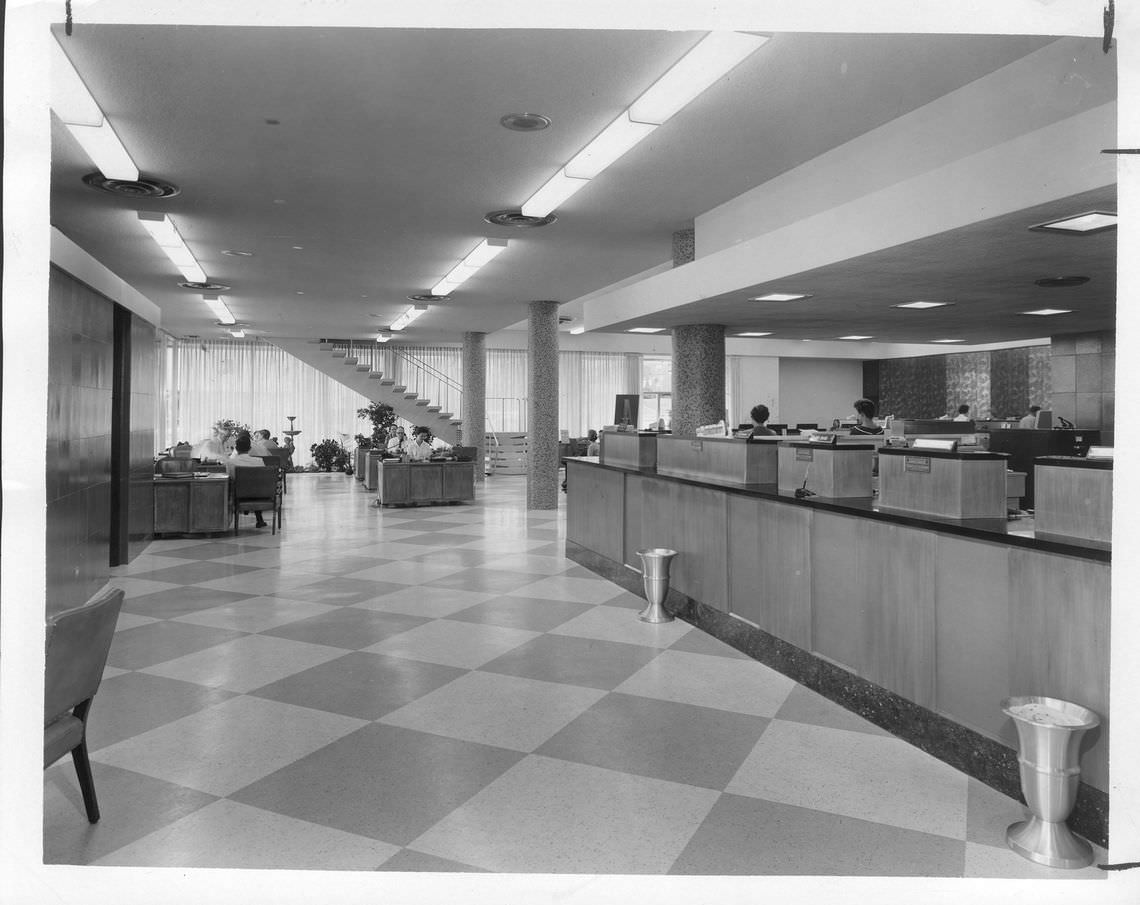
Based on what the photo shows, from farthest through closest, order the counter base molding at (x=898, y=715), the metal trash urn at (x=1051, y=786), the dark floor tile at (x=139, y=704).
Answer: the dark floor tile at (x=139, y=704)
the counter base molding at (x=898, y=715)
the metal trash urn at (x=1051, y=786)

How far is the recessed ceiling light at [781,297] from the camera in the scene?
666 cm

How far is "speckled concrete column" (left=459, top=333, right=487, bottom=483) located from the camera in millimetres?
17188

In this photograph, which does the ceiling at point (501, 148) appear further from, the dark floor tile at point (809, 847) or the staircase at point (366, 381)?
the staircase at point (366, 381)

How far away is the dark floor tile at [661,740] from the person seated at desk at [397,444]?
10.3 meters

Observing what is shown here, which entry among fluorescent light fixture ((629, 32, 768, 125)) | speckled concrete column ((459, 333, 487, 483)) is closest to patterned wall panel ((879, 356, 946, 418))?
speckled concrete column ((459, 333, 487, 483))

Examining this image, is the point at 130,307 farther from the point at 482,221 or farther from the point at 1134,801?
the point at 1134,801

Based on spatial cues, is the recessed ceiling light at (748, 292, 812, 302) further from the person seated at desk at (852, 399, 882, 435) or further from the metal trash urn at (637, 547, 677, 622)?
the person seated at desk at (852, 399, 882, 435)

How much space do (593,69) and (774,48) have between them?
0.99m

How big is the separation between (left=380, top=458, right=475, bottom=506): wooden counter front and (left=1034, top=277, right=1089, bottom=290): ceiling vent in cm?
940

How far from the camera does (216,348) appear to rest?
2042 centimetres

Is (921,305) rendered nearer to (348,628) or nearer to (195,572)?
(348,628)

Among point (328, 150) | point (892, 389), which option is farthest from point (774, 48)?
point (892, 389)

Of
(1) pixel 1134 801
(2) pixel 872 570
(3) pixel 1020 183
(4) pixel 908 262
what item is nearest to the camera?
(1) pixel 1134 801

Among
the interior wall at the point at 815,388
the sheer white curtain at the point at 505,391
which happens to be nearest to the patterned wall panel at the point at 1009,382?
the interior wall at the point at 815,388
